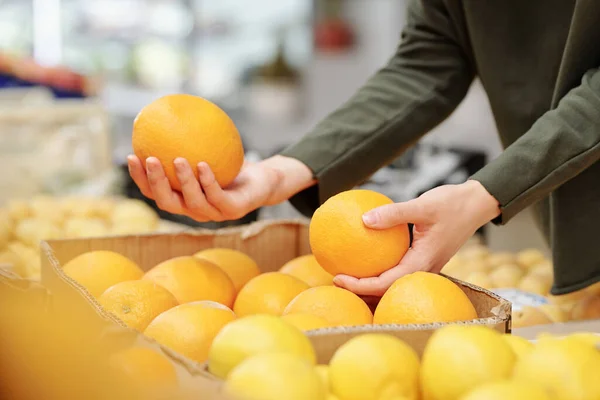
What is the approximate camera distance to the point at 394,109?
142 cm

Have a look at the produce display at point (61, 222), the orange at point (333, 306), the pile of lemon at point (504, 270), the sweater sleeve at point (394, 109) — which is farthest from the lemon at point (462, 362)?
the produce display at point (61, 222)

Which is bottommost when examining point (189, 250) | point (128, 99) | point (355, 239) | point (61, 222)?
point (128, 99)

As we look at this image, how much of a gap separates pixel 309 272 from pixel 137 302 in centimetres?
28

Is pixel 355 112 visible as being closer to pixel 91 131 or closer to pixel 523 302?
pixel 523 302

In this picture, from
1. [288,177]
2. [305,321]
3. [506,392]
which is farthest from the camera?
[288,177]

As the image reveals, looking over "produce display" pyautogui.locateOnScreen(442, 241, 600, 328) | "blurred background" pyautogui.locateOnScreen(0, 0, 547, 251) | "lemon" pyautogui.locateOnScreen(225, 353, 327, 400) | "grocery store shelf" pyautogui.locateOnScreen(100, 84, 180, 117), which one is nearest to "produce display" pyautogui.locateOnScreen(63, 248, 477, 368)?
"lemon" pyautogui.locateOnScreen(225, 353, 327, 400)

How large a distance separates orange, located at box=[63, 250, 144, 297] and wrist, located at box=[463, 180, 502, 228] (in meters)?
0.49

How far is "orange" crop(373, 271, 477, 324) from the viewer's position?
2.79 feet

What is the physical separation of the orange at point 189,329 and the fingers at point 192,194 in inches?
9.8

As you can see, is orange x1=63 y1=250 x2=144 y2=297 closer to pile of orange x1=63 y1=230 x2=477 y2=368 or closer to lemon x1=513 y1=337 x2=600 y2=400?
pile of orange x1=63 y1=230 x2=477 y2=368

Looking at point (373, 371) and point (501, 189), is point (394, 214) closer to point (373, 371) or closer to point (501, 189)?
point (501, 189)

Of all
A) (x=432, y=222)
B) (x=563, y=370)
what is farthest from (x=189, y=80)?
(x=563, y=370)

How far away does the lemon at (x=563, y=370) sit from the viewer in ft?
2.11

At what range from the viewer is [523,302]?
4.35 ft
